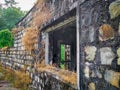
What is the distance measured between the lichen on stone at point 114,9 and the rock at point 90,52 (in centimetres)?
52

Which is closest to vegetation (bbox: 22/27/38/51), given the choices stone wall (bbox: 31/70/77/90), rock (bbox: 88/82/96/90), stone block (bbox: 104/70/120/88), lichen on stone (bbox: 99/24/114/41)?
stone wall (bbox: 31/70/77/90)

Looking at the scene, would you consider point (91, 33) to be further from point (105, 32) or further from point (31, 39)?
point (31, 39)

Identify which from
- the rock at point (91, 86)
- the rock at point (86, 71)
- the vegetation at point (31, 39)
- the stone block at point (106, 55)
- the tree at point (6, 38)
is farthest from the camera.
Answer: the tree at point (6, 38)

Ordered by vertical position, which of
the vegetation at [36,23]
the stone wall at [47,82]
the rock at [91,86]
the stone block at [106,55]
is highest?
the vegetation at [36,23]

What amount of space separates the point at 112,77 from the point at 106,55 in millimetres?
248

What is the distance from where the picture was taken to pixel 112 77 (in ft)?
7.15

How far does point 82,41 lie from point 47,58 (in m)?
2.48

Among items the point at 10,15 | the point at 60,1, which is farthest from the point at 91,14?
the point at 10,15

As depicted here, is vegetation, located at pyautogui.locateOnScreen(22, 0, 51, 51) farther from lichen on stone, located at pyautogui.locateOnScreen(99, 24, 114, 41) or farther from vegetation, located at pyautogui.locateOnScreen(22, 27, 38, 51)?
lichen on stone, located at pyautogui.locateOnScreen(99, 24, 114, 41)

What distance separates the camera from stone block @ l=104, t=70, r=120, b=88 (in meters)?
2.09

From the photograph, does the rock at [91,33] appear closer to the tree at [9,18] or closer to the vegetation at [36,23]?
the vegetation at [36,23]

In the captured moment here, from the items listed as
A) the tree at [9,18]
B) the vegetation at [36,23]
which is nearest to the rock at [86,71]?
the vegetation at [36,23]

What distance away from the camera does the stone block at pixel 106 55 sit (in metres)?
2.21

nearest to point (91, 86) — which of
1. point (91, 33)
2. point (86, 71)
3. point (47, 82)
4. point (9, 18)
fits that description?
point (86, 71)
